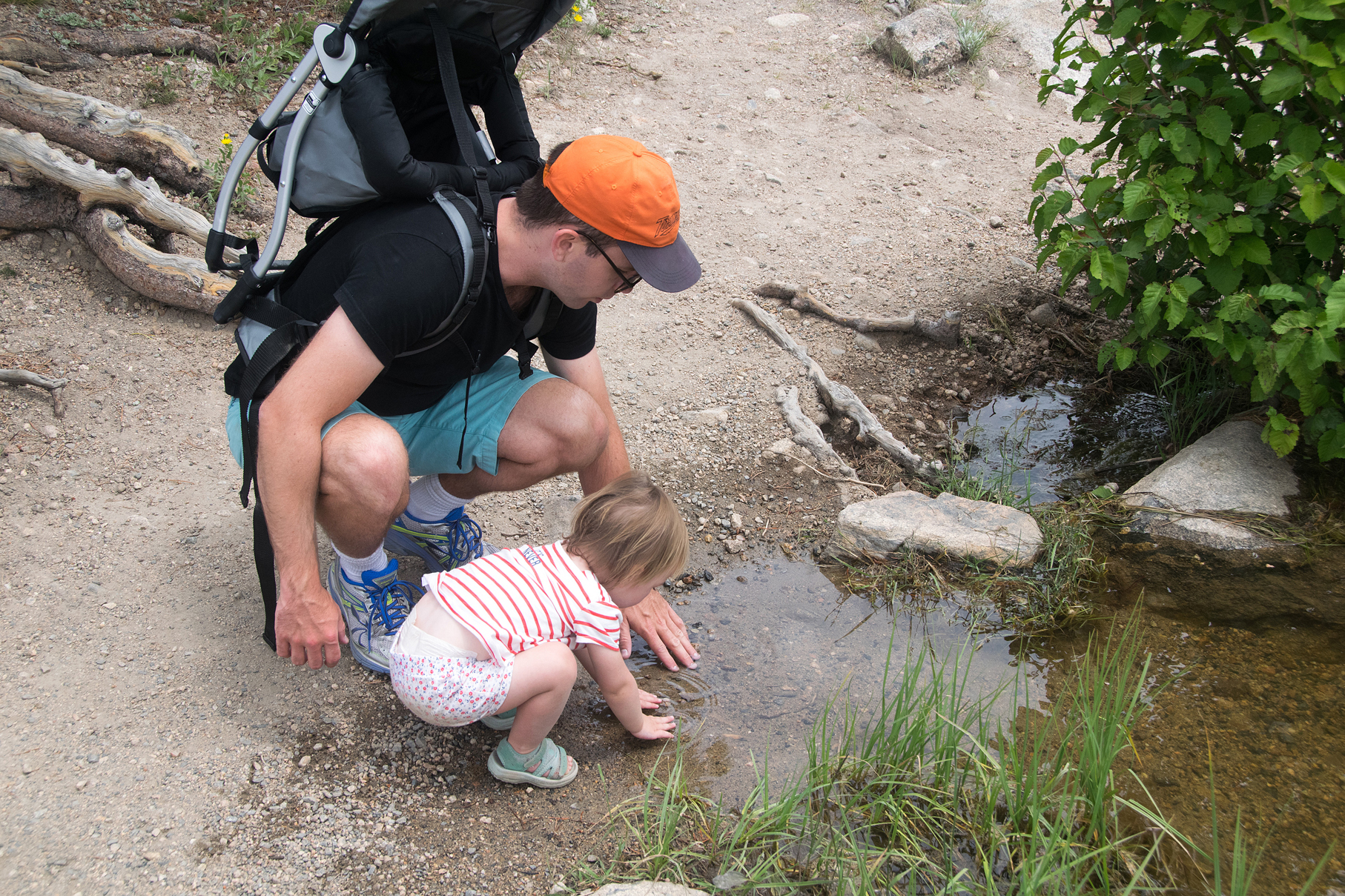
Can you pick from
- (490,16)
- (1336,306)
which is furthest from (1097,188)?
(490,16)

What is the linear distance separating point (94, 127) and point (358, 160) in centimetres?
278

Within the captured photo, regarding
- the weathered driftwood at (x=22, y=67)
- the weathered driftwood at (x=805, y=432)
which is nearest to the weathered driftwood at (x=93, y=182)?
the weathered driftwood at (x=22, y=67)

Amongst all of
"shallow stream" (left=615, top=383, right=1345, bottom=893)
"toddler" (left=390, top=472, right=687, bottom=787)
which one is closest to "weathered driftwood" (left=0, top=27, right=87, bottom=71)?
"toddler" (left=390, top=472, right=687, bottom=787)

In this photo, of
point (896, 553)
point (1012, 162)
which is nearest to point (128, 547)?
point (896, 553)

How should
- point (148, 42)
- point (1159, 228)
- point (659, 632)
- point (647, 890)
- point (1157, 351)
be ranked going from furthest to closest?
point (148, 42) → point (1157, 351) → point (1159, 228) → point (659, 632) → point (647, 890)

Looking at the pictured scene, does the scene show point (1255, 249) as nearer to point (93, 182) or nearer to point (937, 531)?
point (937, 531)

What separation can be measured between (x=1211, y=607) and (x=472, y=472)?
2521 mm

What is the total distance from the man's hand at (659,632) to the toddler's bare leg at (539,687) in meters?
0.53

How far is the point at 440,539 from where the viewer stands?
111 inches

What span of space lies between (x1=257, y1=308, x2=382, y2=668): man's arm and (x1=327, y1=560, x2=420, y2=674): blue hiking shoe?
0.33m

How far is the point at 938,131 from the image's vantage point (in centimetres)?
662

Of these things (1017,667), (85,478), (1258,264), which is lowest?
(85,478)

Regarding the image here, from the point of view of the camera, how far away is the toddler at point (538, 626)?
2.07 metres

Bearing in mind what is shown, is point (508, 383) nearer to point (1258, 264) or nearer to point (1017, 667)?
point (1017, 667)
